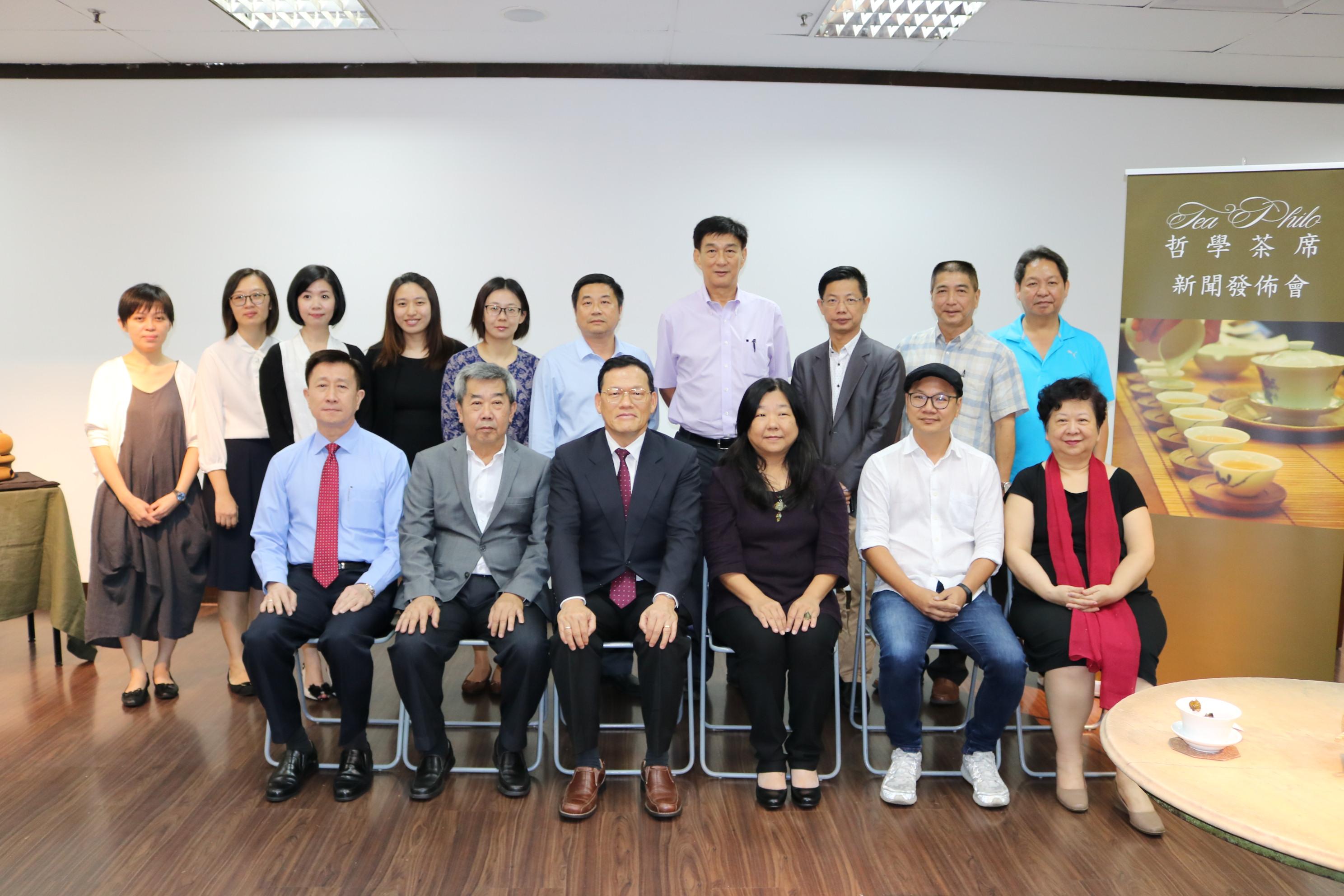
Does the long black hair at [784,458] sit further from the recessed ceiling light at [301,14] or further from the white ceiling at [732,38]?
the recessed ceiling light at [301,14]

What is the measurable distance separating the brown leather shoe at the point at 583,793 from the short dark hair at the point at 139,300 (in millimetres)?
2576

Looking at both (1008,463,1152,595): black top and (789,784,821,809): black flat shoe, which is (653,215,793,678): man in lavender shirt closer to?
(789,784,821,809): black flat shoe

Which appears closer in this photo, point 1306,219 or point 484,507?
point 484,507

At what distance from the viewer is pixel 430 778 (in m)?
2.90

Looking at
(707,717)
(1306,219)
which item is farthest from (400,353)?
(1306,219)

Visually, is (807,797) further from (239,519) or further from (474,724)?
(239,519)

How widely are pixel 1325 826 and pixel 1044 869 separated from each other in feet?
3.86

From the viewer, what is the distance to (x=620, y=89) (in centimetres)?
513

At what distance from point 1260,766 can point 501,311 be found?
2.94m

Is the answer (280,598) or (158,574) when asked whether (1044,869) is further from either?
(158,574)

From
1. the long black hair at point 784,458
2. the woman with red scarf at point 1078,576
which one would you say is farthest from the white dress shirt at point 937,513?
the long black hair at point 784,458

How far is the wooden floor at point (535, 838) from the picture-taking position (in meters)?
2.40

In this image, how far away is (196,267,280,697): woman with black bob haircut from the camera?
3.69 metres

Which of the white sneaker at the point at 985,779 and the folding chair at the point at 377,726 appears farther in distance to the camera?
the folding chair at the point at 377,726
